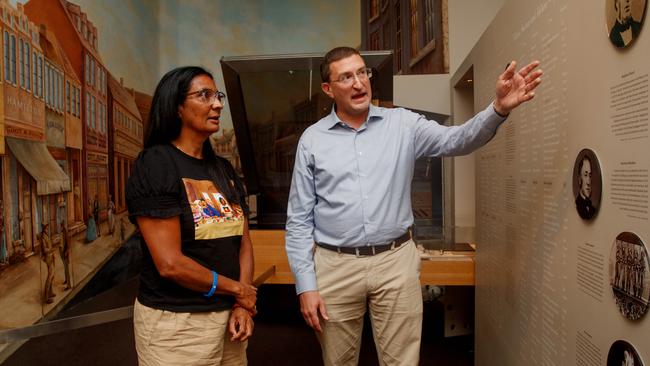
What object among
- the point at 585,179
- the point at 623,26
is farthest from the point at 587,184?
the point at 623,26

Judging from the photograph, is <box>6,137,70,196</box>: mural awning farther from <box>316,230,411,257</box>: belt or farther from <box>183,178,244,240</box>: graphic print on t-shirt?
<box>316,230,411,257</box>: belt

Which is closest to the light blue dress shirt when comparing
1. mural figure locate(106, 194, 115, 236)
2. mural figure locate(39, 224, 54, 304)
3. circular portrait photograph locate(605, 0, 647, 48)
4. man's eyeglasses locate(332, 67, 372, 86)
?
man's eyeglasses locate(332, 67, 372, 86)

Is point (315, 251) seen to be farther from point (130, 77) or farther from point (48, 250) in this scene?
point (130, 77)

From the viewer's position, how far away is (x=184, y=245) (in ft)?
4.76

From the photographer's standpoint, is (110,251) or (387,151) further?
(110,251)

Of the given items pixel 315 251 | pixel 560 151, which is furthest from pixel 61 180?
pixel 560 151

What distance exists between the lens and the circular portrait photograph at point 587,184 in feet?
4.08

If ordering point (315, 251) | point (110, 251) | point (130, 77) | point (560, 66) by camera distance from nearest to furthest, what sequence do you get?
point (560, 66), point (315, 251), point (110, 251), point (130, 77)

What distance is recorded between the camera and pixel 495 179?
91.4 inches

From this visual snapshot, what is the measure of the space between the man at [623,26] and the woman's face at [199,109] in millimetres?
1175

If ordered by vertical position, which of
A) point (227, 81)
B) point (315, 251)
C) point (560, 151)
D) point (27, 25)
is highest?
point (27, 25)

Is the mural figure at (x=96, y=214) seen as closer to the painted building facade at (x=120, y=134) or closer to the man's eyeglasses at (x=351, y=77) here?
the painted building facade at (x=120, y=134)

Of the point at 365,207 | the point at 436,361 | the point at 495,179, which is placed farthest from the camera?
the point at 436,361

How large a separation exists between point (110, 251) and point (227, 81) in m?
2.23
